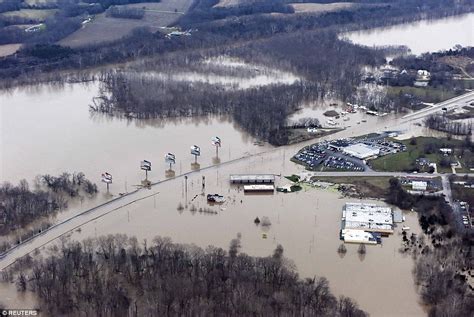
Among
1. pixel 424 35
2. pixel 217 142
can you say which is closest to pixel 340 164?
pixel 217 142

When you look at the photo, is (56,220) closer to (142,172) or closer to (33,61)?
(142,172)

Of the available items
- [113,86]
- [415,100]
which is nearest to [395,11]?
[415,100]

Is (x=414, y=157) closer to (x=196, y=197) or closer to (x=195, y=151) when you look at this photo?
(x=195, y=151)

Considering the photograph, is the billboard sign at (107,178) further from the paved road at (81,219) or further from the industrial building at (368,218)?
the industrial building at (368,218)

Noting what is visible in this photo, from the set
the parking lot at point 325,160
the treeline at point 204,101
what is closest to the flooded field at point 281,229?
the parking lot at point 325,160

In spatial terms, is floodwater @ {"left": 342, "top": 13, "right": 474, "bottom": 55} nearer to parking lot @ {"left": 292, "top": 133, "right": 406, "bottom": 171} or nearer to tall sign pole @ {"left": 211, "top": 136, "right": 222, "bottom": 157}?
parking lot @ {"left": 292, "top": 133, "right": 406, "bottom": 171}
